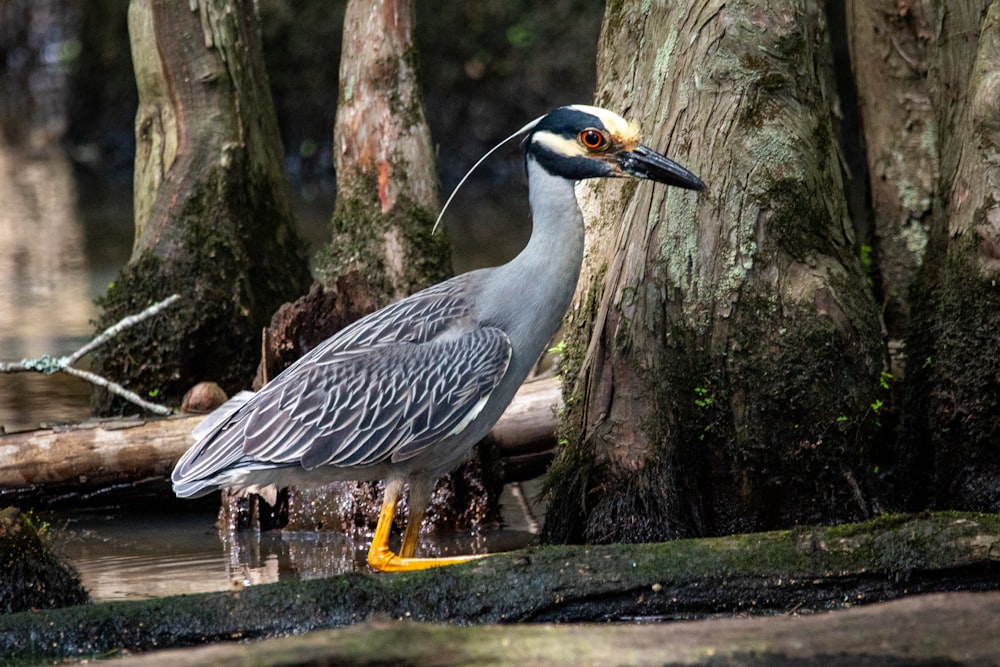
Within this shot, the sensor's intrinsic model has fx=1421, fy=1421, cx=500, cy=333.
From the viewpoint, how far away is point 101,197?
19.8 meters

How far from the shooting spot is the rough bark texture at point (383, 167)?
8.05 m

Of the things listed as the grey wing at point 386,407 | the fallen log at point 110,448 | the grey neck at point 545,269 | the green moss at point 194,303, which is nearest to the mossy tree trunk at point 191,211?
the green moss at point 194,303


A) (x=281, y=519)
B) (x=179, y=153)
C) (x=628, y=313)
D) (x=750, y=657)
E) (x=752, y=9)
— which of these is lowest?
(x=281, y=519)

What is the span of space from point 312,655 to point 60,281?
1133cm

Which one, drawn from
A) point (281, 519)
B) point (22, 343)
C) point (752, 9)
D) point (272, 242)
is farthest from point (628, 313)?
point (22, 343)

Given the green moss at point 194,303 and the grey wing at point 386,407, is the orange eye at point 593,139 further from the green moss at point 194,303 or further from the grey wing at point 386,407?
the green moss at point 194,303

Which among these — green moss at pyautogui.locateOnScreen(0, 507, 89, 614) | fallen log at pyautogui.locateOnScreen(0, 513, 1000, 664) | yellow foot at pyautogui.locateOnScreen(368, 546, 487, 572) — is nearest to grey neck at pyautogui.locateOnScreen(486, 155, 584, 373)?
→ yellow foot at pyautogui.locateOnScreen(368, 546, 487, 572)

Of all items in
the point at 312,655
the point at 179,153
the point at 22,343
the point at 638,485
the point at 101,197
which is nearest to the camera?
the point at 312,655

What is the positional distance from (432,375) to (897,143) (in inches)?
147

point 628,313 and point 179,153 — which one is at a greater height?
point 179,153

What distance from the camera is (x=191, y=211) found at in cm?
886

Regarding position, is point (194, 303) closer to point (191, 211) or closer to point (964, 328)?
point (191, 211)

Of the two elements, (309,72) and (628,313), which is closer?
(628,313)

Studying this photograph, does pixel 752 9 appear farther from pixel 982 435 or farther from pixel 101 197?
pixel 101 197
